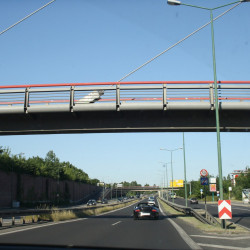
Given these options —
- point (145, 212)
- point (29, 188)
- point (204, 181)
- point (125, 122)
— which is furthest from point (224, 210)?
point (29, 188)

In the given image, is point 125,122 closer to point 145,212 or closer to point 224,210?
point 224,210

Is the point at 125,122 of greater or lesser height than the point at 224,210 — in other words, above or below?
above

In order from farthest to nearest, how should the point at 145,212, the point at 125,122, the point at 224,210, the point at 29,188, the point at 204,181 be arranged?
the point at 29,188 < the point at 145,212 < the point at 125,122 < the point at 204,181 < the point at 224,210

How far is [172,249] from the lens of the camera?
10.5 m

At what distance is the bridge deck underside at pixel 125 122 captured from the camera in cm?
2092

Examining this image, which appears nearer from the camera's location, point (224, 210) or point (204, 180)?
point (224, 210)

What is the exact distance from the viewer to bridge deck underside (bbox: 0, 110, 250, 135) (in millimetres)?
20922

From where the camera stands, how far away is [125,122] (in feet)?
69.5

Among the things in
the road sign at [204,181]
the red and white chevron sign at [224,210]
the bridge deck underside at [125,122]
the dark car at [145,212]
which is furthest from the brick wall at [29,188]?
the red and white chevron sign at [224,210]

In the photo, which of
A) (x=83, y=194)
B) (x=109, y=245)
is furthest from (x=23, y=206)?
(x=83, y=194)

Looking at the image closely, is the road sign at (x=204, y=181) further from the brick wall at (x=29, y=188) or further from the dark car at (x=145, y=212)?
the brick wall at (x=29, y=188)

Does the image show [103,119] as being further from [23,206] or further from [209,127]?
[23,206]

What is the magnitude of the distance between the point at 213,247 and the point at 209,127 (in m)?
11.1

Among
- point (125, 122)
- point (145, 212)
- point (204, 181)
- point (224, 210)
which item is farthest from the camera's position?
point (145, 212)
